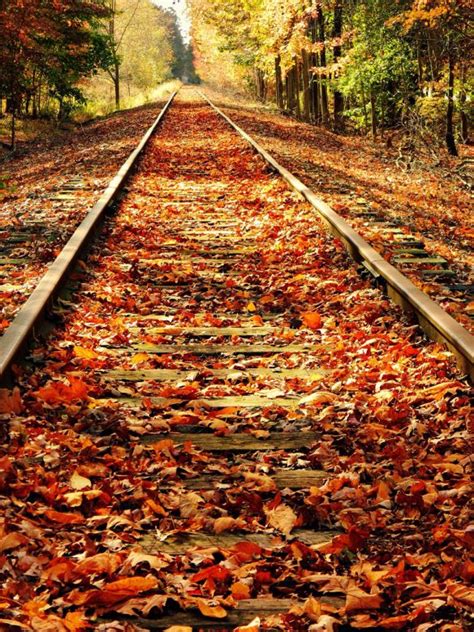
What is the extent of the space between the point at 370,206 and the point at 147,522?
7890 millimetres

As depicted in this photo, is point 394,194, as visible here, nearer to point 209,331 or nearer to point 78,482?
point 209,331

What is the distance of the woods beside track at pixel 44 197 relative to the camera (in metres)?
6.99

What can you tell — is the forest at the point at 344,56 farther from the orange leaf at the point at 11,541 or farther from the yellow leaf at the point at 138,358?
the orange leaf at the point at 11,541

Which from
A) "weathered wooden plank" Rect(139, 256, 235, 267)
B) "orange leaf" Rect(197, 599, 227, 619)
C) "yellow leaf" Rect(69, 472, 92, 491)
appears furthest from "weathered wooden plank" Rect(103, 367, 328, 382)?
"weathered wooden plank" Rect(139, 256, 235, 267)

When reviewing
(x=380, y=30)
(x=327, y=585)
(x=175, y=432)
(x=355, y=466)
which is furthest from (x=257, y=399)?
(x=380, y=30)

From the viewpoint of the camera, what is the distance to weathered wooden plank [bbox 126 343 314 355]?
17.8ft

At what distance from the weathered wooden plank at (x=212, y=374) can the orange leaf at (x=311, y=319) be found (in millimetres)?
893

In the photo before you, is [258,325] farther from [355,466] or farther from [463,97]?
[463,97]

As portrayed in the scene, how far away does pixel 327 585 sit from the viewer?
111 inches

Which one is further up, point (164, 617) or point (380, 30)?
point (380, 30)

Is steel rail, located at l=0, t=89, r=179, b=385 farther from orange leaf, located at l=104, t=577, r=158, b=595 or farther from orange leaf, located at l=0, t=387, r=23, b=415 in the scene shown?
orange leaf, located at l=104, t=577, r=158, b=595

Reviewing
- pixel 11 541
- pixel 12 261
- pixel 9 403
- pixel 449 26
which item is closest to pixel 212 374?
pixel 9 403

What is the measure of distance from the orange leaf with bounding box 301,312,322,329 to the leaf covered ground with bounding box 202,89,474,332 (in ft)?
3.13

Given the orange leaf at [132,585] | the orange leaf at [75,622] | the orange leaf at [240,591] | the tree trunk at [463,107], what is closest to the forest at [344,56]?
the tree trunk at [463,107]
